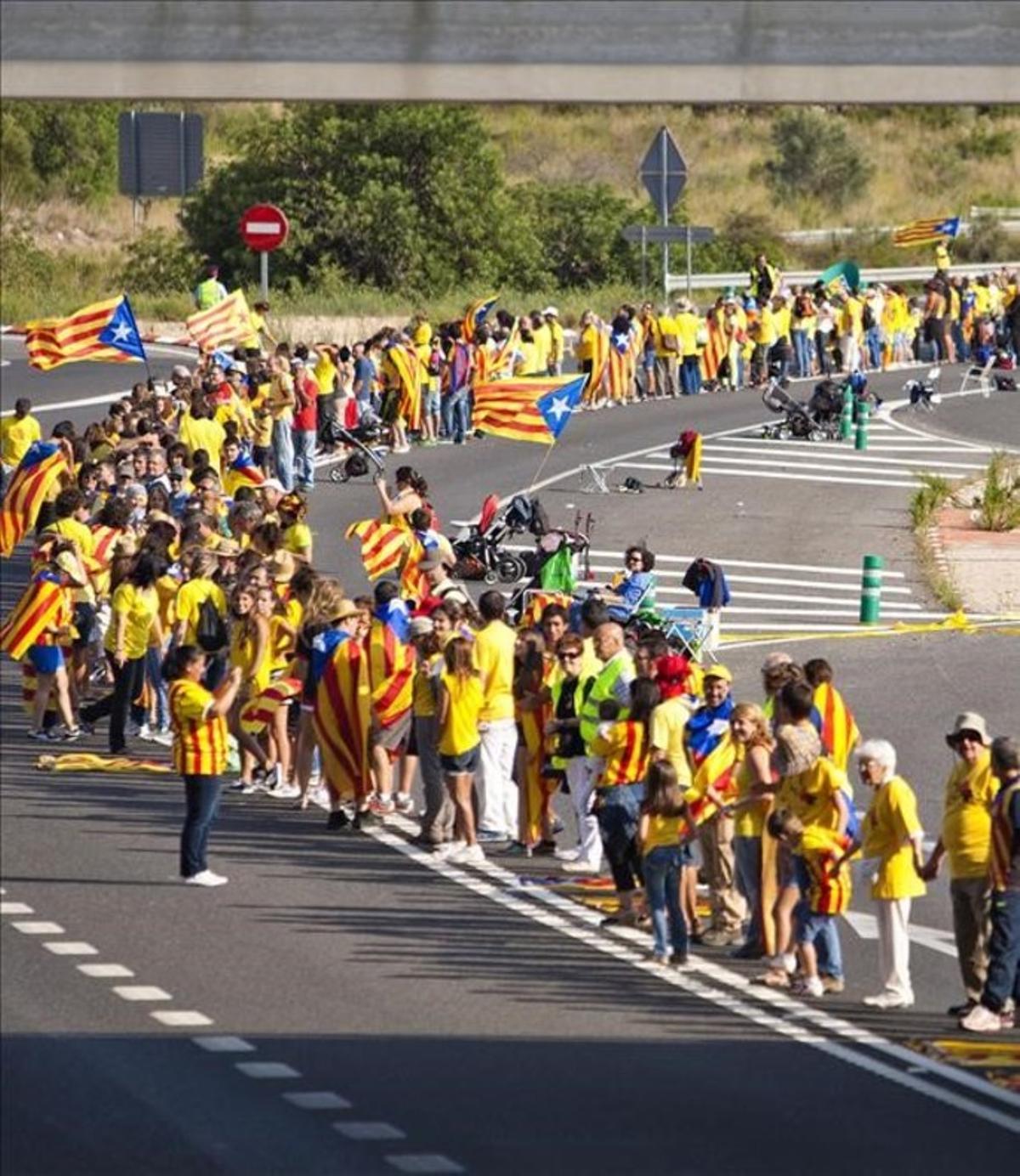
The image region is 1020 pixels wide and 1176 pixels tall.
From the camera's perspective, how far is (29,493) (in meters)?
32.0

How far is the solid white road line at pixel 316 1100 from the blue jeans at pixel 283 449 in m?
22.8

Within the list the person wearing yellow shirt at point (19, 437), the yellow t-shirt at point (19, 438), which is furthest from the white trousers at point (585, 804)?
the yellow t-shirt at point (19, 438)

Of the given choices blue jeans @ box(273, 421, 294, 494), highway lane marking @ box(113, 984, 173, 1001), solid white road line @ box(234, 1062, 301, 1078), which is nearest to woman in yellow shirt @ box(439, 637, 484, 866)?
highway lane marking @ box(113, 984, 173, 1001)

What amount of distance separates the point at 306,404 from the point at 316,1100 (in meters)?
23.5

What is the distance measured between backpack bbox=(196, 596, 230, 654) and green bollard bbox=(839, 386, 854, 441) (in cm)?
2338

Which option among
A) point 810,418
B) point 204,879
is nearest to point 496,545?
point 204,879

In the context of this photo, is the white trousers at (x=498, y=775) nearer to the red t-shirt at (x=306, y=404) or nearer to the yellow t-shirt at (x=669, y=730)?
the yellow t-shirt at (x=669, y=730)

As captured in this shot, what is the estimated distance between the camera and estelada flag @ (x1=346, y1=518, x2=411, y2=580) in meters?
28.1

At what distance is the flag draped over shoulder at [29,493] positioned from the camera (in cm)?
3178

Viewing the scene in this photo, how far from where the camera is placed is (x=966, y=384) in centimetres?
5412

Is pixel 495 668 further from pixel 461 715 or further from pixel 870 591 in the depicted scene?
pixel 870 591

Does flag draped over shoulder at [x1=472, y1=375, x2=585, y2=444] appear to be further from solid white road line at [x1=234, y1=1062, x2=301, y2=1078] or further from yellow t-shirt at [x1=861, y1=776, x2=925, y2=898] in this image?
solid white road line at [x1=234, y1=1062, x2=301, y2=1078]

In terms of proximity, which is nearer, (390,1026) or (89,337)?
(390,1026)

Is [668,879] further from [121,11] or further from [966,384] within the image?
[966,384]
